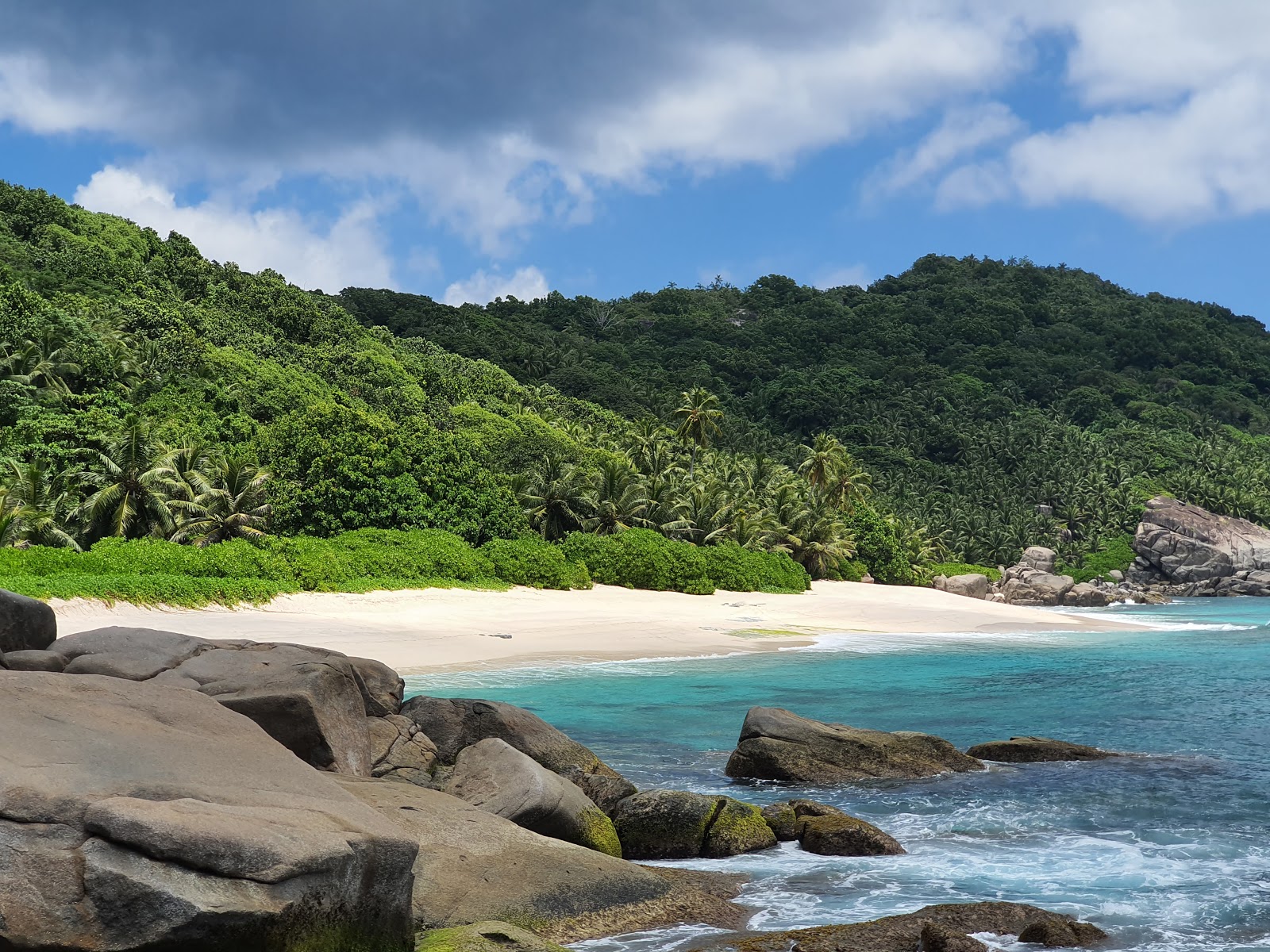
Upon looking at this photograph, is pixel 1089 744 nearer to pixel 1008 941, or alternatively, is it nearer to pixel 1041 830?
pixel 1041 830

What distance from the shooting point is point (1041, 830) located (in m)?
12.3

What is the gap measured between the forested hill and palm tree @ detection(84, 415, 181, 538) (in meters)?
73.0

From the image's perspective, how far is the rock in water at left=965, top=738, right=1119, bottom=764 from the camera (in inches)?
648

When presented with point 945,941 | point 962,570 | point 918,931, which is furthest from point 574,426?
point 945,941

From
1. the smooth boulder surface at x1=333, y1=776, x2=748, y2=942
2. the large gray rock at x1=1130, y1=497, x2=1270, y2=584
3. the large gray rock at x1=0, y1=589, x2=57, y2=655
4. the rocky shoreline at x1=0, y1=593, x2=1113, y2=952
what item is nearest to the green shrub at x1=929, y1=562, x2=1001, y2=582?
the large gray rock at x1=1130, y1=497, x2=1270, y2=584

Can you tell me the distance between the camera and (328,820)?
659cm

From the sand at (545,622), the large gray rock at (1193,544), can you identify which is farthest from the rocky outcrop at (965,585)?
the sand at (545,622)

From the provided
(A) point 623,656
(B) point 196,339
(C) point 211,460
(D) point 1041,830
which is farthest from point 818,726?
(B) point 196,339

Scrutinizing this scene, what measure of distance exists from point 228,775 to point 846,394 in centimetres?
13827

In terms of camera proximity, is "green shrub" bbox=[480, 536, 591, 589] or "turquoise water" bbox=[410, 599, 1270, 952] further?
"green shrub" bbox=[480, 536, 591, 589]

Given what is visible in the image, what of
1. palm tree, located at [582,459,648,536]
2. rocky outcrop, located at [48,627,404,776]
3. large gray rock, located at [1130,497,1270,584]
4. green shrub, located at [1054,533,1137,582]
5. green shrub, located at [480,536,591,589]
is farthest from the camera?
green shrub, located at [1054,533,1137,582]

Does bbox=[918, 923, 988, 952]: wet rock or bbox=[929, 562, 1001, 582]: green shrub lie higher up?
bbox=[929, 562, 1001, 582]: green shrub

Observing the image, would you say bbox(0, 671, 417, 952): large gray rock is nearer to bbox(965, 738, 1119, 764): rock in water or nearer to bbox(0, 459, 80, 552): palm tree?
bbox(965, 738, 1119, 764): rock in water

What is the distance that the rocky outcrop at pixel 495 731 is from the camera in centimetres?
1282
